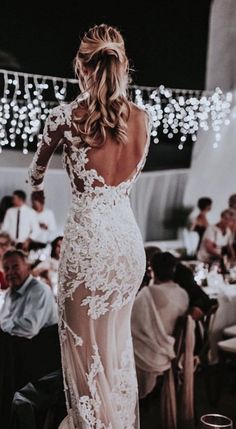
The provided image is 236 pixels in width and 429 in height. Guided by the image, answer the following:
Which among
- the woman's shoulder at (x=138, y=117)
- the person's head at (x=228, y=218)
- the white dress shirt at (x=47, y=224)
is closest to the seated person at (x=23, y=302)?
the white dress shirt at (x=47, y=224)

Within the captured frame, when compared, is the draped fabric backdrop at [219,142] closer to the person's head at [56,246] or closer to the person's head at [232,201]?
the person's head at [232,201]

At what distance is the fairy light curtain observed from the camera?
137 inches

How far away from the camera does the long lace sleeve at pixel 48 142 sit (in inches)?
110

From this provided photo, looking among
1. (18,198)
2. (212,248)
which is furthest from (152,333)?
(18,198)

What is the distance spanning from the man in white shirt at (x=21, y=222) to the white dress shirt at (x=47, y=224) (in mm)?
24

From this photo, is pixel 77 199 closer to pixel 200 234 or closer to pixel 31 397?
pixel 31 397

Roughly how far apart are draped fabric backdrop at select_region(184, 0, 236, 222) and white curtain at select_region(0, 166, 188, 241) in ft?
0.39

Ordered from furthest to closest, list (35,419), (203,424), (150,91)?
(150,91) < (203,424) < (35,419)

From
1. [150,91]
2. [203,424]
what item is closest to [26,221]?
[150,91]

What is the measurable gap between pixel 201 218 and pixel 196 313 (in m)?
0.61

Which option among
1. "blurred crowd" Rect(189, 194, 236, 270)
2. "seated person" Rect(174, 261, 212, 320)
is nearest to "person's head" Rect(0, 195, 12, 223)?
"seated person" Rect(174, 261, 212, 320)

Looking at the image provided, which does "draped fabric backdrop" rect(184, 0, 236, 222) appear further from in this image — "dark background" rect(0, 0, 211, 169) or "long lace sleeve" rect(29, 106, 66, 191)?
"long lace sleeve" rect(29, 106, 66, 191)

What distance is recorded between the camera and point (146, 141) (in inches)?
115

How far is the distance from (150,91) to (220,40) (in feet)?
1.91
